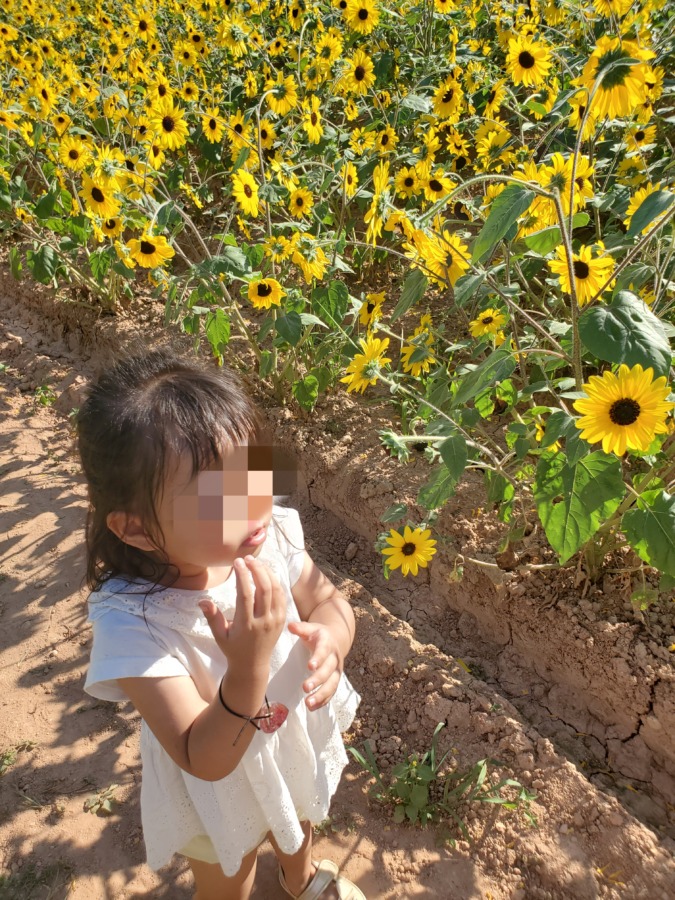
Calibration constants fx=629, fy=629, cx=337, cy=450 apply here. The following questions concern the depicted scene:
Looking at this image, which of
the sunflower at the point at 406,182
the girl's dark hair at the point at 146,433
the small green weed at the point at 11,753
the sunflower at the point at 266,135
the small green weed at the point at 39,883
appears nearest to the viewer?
the girl's dark hair at the point at 146,433

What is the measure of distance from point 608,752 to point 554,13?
10.9 feet

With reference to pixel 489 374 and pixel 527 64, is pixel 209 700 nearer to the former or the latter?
pixel 489 374

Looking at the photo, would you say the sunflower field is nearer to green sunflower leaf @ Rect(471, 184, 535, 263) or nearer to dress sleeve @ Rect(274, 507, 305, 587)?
green sunflower leaf @ Rect(471, 184, 535, 263)

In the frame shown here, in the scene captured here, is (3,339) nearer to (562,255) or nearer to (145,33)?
(145,33)

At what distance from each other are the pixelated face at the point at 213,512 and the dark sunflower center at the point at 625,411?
64cm

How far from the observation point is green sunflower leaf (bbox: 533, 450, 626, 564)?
1.24 m

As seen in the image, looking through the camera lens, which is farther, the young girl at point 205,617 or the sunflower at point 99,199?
the sunflower at point 99,199

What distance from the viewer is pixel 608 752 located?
5.64ft

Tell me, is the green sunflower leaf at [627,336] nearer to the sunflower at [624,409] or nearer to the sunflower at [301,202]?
the sunflower at [624,409]

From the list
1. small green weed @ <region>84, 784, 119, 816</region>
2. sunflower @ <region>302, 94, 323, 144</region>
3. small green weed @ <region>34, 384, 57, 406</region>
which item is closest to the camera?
small green weed @ <region>84, 784, 119, 816</region>

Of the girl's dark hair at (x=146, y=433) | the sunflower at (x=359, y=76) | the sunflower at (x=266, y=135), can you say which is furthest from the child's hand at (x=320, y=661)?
the sunflower at (x=359, y=76)

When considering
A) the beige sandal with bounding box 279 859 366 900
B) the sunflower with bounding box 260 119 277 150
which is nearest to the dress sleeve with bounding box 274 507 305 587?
the beige sandal with bounding box 279 859 366 900

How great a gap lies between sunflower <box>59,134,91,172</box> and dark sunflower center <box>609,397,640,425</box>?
2743 millimetres

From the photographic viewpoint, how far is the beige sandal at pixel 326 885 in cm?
144
